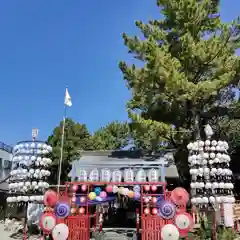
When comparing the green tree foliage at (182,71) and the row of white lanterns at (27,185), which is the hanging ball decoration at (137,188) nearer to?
the green tree foliage at (182,71)

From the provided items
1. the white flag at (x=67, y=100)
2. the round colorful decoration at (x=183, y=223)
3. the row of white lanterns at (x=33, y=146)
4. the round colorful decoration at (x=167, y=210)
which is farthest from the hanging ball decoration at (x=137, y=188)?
the white flag at (x=67, y=100)

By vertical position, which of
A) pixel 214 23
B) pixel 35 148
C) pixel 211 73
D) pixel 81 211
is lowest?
pixel 81 211

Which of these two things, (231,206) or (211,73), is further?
(211,73)

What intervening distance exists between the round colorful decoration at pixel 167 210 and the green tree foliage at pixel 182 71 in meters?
4.48

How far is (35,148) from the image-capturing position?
13031 mm

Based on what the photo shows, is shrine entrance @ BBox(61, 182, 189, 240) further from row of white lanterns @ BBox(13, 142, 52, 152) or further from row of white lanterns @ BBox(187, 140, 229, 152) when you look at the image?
row of white lanterns @ BBox(187, 140, 229, 152)

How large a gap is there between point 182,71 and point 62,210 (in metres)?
8.76

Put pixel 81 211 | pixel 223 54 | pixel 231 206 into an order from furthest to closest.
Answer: pixel 223 54 → pixel 231 206 → pixel 81 211

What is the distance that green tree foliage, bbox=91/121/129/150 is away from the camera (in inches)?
1314

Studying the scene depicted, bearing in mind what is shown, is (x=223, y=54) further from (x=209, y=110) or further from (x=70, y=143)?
(x=70, y=143)

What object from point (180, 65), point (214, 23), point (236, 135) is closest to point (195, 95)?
point (180, 65)

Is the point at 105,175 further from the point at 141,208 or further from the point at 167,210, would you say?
the point at 167,210

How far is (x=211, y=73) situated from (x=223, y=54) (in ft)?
3.59

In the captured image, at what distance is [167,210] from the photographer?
10820mm
